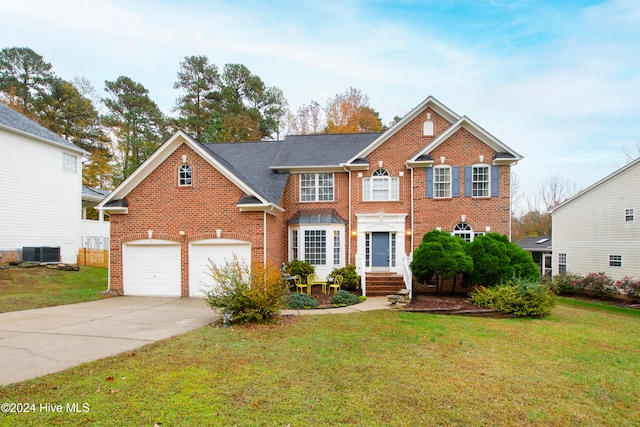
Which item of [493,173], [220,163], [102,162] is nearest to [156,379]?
[220,163]

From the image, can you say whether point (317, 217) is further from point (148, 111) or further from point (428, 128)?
point (148, 111)

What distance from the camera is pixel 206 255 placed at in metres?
13.5

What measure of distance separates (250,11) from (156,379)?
45.3 ft

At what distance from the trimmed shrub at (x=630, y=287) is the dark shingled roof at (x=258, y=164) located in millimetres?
18618

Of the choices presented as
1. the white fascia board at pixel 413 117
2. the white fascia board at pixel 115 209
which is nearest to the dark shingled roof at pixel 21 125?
the white fascia board at pixel 115 209

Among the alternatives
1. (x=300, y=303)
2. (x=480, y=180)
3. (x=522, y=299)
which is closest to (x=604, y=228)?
(x=480, y=180)

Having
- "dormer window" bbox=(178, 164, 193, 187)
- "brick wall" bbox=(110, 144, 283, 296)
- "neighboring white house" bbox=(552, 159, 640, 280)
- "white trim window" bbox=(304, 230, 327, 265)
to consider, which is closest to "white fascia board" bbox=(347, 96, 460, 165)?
"white trim window" bbox=(304, 230, 327, 265)

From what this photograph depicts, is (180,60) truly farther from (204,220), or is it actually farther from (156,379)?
(156,379)

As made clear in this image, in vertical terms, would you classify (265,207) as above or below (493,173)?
below

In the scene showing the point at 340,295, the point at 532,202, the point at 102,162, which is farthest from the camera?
the point at 532,202

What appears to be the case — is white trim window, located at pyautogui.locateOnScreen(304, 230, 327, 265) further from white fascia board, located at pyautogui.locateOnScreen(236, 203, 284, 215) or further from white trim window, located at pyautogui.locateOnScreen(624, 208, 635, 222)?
white trim window, located at pyautogui.locateOnScreen(624, 208, 635, 222)

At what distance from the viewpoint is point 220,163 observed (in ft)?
43.7

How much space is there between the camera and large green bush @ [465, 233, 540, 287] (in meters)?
12.6

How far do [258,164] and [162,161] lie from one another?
546 centimetres
